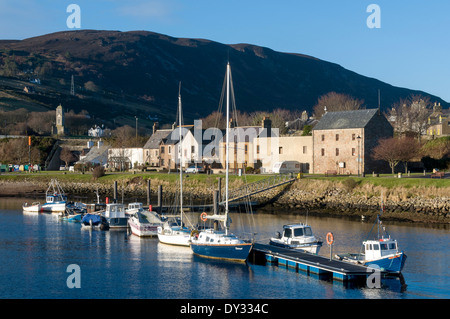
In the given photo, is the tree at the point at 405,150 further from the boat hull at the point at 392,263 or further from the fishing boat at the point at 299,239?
the boat hull at the point at 392,263

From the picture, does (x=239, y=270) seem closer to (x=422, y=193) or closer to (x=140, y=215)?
(x=140, y=215)

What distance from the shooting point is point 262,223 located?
64.9 metres

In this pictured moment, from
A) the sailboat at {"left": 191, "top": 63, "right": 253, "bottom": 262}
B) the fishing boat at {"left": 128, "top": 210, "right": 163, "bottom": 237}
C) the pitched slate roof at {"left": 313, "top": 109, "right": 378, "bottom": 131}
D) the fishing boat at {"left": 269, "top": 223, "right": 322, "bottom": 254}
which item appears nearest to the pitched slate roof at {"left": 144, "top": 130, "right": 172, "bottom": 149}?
the pitched slate roof at {"left": 313, "top": 109, "right": 378, "bottom": 131}

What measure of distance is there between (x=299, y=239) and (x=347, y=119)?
144ft

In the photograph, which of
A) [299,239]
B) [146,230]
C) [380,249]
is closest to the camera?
[380,249]

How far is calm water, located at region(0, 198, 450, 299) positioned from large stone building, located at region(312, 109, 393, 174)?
24880 millimetres

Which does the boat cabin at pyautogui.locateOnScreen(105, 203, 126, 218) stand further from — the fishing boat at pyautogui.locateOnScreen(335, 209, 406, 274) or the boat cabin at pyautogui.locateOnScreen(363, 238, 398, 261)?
the boat cabin at pyautogui.locateOnScreen(363, 238, 398, 261)

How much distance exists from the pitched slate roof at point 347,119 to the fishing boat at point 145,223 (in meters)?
35.8

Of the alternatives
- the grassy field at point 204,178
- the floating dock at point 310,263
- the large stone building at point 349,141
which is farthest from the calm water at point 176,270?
the large stone building at point 349,141

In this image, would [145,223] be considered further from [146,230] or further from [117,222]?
[117,222]

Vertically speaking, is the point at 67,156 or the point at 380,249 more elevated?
the point at 67,156

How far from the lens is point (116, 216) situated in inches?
2689

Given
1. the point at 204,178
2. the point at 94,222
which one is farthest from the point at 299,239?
the point at 204,178
